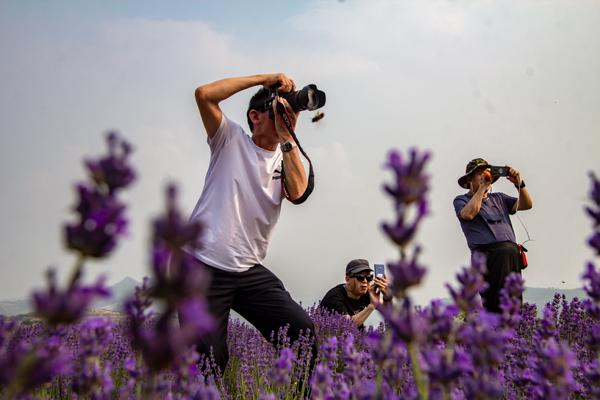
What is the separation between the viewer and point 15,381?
2.17ft

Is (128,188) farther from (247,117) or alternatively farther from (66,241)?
(247,117)

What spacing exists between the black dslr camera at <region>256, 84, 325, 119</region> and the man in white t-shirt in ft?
0.13

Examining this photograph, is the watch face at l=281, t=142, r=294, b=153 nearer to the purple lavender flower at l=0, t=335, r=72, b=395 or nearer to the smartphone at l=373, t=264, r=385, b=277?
the smartphone at l=373, t=264, r=385, b=277

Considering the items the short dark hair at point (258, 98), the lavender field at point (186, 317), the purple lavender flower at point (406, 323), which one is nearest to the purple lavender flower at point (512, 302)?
the lavender field at point (186, 317)

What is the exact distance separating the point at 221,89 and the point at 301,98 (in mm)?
452

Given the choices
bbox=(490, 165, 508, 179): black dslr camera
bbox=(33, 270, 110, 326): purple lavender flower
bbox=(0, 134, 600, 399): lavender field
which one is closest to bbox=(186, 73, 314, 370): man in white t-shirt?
bbox=(0, 134, 600, 399): lavender field

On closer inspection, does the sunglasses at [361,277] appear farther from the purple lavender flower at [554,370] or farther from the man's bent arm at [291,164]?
the purple lavender flower at [554,370]

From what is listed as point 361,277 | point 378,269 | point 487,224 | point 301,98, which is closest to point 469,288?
point 301,98

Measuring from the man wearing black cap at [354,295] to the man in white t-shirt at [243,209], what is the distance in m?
2.06

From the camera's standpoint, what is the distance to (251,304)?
320cm

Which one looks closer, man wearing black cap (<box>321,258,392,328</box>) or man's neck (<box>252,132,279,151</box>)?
man's neck (<box>252,132,279,151</box>)

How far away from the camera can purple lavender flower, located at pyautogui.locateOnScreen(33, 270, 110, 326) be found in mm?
659

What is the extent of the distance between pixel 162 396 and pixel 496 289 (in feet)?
12.4

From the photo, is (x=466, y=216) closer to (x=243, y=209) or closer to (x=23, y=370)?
(x=243, y=209)
